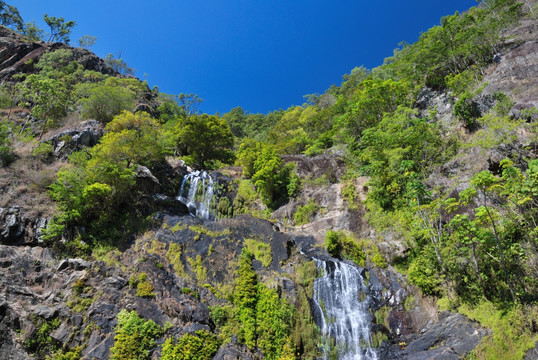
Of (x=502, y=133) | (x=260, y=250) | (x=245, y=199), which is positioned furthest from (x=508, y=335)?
(x=245, y=199)

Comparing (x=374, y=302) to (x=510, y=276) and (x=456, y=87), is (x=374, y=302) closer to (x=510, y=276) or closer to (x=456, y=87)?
(x=510, y=276)

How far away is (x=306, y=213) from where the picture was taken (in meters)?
22.5

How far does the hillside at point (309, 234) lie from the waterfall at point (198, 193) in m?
0.19

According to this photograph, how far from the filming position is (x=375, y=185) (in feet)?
64.4

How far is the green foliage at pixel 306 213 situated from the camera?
22175 mm

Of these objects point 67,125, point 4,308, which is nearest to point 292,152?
point 67,125

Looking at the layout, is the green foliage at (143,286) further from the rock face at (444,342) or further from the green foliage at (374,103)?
the green foliage at (374,103)

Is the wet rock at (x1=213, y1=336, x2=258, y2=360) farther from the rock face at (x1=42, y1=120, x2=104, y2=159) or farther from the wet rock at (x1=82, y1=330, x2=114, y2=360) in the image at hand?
the rock face at (x1=42, y1=120, x2=104, y2=159)

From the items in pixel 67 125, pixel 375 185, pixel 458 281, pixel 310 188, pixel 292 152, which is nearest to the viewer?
pixel 458 281

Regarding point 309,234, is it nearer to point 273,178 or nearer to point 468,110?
point 273,178

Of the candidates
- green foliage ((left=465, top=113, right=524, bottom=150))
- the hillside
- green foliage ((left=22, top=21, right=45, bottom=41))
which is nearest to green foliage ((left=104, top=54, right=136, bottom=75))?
green foliage ((left=22, top=21, right=45, bottom=41))

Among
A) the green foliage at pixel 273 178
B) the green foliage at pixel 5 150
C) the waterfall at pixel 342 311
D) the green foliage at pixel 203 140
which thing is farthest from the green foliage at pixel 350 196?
the green foliage at pixel 5 150

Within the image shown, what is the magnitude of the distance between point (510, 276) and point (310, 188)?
14952mm

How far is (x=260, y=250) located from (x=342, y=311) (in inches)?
226
